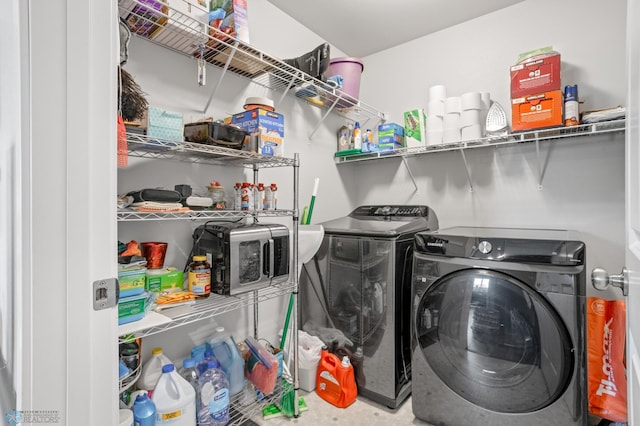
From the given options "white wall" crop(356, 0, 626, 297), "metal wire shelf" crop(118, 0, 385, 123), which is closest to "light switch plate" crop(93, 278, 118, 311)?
"metal wire shelf" crop(118, 0, 385, 123)

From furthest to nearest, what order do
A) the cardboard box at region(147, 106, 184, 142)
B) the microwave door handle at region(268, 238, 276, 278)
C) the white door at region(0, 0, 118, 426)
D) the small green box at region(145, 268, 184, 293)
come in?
1. the microwave door handle at region(268, 238, 276, 278)
2. the small green box at region(145, 268, 184, 293)
3. the cardboard box at region(147, 106, 184, 142)
4. the white door at region(0, 0, 118, 426)

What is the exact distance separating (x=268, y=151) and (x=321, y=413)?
1.50m

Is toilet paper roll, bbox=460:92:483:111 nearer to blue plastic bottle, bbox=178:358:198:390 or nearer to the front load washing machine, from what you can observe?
the front load washing machine

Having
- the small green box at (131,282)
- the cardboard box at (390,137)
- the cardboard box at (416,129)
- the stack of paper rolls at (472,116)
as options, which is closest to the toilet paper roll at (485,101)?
the stack of paper rolls at (472,116)

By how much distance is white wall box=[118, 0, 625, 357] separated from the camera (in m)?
1.60

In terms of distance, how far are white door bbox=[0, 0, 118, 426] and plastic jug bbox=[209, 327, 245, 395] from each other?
0.91 m

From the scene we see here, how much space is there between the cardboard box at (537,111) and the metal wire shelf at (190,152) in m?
1.32

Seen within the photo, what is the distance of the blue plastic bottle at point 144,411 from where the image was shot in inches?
46.1

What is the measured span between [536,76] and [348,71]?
118 centimetres

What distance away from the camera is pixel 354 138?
8.04 ft

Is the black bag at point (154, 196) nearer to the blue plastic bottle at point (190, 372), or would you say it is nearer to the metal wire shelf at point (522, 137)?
the blue plastic bottle at point (190, 372)

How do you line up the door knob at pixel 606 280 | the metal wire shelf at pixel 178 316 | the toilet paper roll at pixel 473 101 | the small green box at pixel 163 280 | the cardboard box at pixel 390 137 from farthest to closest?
the cardboard box at pixel 390 137 → the toilet paper roll at pixel 473 101 → the small green box at pixel 163 280 → the metal wire shelf at pixel 178 316 → the door knob at pixel 606 280

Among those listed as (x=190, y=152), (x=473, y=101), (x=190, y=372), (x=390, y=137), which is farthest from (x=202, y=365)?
(x=473, y=101)

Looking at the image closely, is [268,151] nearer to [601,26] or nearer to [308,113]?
[308,113]
